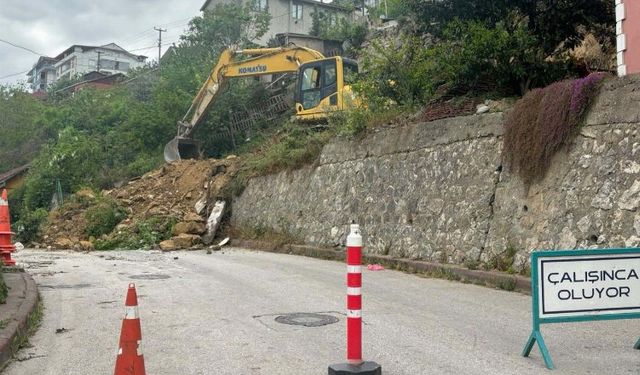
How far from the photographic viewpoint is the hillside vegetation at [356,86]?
1427 cm

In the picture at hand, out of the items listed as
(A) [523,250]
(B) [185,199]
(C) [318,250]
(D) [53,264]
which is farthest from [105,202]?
(A) [523,250]

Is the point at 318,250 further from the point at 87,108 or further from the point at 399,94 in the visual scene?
the point at 87,108

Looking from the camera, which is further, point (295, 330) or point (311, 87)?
point (311, 87)

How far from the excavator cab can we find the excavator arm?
5.13ft

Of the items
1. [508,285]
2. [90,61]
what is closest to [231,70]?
[508,285]

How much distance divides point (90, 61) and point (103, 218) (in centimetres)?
8041

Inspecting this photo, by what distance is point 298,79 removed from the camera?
2234cm

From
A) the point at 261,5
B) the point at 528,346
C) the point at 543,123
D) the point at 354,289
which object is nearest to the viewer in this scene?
the point at 354,289

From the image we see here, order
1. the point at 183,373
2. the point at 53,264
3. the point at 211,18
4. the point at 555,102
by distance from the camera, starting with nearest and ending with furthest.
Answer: the point at 183,373 < the point at 555,102 < the point at 53,264 < the point at 211,18

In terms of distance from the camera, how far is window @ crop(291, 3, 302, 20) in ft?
197

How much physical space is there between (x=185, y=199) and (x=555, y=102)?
16167 millimetres

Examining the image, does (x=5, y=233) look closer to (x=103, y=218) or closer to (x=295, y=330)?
(x=295, y=330)

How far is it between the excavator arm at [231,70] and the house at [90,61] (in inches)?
2633

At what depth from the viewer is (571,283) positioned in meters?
5.57
